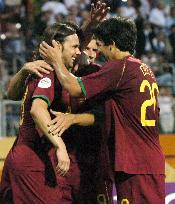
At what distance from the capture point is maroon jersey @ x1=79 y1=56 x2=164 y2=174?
464cm

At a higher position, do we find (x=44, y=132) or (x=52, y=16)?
(x=52, y=16)

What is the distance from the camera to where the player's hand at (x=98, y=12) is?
5383mm

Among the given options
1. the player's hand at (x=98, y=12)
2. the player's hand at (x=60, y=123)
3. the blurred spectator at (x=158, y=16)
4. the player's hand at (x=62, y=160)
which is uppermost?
the blurred spectator at (x=158, y=16)

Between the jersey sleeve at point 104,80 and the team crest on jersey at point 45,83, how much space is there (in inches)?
8.9

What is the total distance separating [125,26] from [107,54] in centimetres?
24

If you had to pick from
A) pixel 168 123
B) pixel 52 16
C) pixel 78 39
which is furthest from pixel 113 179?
pixel 52 16

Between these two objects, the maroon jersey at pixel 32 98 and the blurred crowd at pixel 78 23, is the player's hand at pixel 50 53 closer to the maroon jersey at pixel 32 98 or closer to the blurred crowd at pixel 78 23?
the maroon jersey at pixel 32 98

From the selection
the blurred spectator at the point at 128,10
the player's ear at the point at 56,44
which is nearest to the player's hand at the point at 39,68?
the player's ear at the point at 56,44

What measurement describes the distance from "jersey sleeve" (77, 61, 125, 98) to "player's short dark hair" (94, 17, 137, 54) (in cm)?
16

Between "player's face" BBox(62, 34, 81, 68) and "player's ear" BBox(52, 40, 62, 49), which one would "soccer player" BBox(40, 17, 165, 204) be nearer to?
"player's ear" BBox(52, 40, 62, 49)

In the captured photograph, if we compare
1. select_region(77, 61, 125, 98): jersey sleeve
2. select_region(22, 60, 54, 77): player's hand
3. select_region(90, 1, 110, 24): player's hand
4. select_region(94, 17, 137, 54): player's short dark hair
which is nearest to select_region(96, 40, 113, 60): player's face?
select_region(94, 17, 137, 54): player's short dark hair

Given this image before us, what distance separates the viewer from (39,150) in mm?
4820

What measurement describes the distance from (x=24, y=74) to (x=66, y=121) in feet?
1.56

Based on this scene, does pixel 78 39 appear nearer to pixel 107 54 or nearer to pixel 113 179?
pixel 107 54
